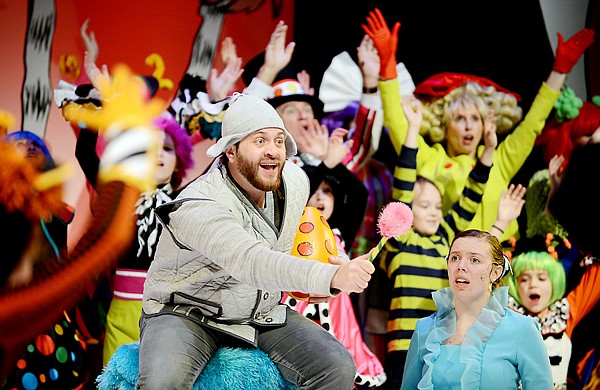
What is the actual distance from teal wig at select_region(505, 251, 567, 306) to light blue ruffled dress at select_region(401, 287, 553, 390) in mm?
1575

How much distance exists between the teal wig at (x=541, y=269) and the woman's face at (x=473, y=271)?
1540 millimetres

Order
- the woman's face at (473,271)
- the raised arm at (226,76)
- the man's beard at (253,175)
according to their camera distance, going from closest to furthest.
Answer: the man's beard at (253,175) → the woman's face at (473,271) → the raised arm at (226,76)

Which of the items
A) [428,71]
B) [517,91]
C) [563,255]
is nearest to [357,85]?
[428,71]

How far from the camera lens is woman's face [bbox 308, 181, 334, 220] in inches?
177

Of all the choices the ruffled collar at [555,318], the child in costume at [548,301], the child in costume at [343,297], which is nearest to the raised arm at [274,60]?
the child in costume at [343,297]

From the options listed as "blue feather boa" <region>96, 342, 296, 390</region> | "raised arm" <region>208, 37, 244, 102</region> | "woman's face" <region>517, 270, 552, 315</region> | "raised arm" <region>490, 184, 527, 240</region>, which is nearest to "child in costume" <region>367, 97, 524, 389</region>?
"raised arm" <region>490, 184, 527, 240</region>

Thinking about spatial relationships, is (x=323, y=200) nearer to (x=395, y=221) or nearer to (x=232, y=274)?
(x=395, y=221)

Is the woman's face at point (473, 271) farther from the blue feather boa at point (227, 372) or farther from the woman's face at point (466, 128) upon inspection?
the woman's face at point (466, 128)

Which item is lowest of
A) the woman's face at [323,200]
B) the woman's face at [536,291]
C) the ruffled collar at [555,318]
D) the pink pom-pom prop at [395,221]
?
the ruffled collar at [555,318]

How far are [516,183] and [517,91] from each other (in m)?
0.67

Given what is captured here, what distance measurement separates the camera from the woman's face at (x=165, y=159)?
4.49 metres

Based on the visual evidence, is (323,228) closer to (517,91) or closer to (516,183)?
(516,183)

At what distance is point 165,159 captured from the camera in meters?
4.49

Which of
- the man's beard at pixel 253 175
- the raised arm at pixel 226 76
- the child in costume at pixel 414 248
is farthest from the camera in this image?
the raised arm at pixel 226 76
